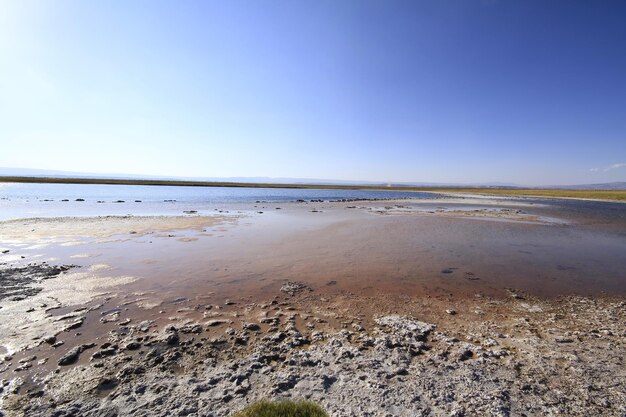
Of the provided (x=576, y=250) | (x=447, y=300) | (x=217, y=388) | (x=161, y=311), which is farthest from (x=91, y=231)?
(x=576, y=250)

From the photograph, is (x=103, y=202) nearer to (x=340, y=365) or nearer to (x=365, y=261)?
(x=365, y=261)

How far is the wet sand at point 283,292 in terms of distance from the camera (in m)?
6.38

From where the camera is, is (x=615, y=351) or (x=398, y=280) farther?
(x=398, y=280)

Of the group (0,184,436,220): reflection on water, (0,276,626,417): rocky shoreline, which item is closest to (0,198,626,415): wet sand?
(0,276,626,417): rocky shoreline

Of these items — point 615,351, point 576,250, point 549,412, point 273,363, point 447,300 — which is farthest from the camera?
point 576,250

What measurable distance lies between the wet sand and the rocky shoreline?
0.07 m

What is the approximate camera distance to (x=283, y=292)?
9680mm

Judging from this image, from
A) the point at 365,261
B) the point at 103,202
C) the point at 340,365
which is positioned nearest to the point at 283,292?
the point at 340,365

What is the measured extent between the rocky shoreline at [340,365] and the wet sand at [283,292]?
7 cm

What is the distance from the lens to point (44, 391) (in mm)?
4672

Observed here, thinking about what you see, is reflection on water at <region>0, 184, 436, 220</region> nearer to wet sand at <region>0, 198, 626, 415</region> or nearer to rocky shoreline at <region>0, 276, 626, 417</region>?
wet sand at <region>0, 198, 626, 415</region>

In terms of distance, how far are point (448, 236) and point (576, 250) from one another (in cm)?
697

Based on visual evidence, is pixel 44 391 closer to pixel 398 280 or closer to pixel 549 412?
pixel 549 412

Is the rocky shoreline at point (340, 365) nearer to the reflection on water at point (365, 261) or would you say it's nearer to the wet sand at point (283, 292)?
the wet sand at point (283, 292)
